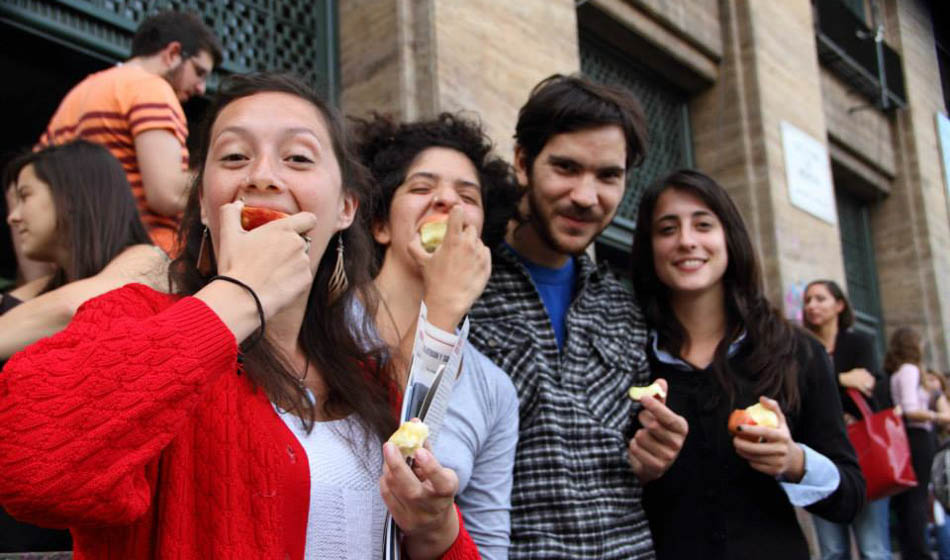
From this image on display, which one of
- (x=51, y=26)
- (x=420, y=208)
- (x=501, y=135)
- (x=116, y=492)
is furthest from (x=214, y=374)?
(x=501, y=135)

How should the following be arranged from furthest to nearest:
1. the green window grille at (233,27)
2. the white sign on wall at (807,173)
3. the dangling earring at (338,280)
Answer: the white sign on wall at (807,173) → the green window grille at (233,27) → the dangling earring at (338,280)

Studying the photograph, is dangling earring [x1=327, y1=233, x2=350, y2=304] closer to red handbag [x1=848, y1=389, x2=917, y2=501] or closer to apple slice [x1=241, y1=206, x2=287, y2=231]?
apple slice [x1=241, y1=206, x2=287, y2=231]

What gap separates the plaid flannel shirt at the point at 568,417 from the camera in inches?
91.4

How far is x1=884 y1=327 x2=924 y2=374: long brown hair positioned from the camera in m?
6.75

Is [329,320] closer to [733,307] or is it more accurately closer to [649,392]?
[649,392]

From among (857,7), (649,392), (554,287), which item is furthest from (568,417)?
(857,7)

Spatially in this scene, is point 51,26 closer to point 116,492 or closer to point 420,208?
point 420,208

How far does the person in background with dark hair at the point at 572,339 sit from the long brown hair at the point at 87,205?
115cm

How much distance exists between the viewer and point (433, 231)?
2.35m

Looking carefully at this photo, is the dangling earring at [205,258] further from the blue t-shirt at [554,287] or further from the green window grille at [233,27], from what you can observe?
the green window grille at [233,27]

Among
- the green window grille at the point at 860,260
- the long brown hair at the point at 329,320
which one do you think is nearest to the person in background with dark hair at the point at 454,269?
the long brown hair at the point at 329,320

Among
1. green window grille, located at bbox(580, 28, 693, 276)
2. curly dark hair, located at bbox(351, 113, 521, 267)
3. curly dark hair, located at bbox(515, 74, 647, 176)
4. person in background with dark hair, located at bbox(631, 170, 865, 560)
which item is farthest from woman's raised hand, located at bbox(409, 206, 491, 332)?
green window grille, located at bbox(580, 28, 693, 276)

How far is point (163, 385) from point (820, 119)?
363 inches

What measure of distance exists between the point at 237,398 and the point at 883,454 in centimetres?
402
